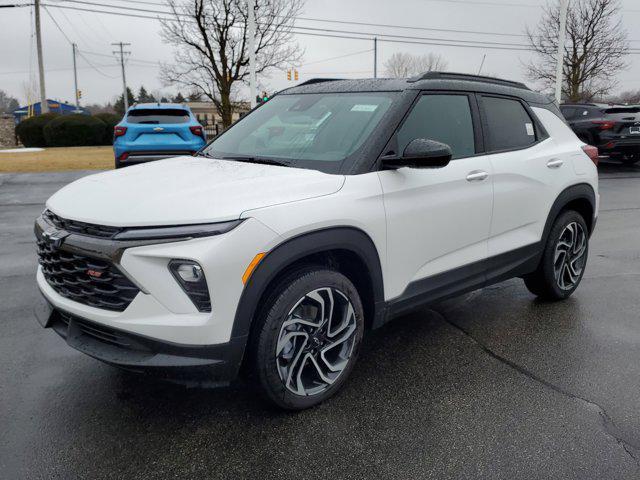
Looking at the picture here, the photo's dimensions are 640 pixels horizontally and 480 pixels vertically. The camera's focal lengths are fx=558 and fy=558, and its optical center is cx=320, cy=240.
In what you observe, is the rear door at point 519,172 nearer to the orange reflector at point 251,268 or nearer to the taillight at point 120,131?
the orange reflector at point 251,268

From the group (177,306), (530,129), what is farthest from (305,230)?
(530,129)

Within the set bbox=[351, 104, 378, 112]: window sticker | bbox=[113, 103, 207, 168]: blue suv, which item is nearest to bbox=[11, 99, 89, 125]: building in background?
bbox=[113, 103, 207, 168]: blue suv

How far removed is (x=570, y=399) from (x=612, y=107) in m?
14.7

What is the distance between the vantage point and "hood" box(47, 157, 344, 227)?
2555mm

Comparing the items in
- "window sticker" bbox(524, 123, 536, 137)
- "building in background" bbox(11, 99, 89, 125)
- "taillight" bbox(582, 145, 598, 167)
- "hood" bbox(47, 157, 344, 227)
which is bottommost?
"hood" bbox(47, 157, 344, 227)

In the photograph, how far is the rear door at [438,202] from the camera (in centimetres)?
326

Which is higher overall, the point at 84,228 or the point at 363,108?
the point at 363,108

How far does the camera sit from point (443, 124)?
3.70m

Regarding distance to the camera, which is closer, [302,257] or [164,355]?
[164,355]

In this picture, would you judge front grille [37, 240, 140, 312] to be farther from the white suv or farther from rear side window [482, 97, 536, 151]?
rear side window [482, 97, 536, 151]

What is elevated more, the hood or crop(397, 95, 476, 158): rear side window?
crop(397, 95, 476, 158): rear side window

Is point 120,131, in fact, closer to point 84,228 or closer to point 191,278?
point 84,228

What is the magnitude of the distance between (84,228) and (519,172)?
9.79 feet

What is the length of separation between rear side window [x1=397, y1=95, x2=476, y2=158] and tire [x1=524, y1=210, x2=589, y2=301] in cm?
130
